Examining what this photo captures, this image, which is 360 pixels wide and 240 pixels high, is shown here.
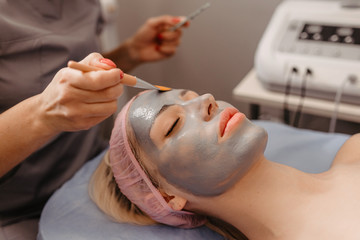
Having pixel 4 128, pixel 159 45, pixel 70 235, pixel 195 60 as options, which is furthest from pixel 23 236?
pixel 195 60

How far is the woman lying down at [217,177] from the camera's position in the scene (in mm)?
776

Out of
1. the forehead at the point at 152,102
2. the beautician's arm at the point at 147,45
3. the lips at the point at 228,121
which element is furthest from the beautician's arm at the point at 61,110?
the beautician's arm at the point at 147,45

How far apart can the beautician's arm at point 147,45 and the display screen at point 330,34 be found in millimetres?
507

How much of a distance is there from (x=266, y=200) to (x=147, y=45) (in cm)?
86

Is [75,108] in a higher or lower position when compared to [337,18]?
higher

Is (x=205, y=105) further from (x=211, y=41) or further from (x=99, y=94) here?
(x=211, y=41)

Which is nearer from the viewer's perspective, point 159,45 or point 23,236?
point 23,236

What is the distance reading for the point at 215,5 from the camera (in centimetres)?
163

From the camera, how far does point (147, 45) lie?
4.64 feet

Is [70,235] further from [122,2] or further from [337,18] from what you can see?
[122,2]

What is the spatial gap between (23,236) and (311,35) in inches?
48.4

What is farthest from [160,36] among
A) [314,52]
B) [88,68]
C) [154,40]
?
[88,68]

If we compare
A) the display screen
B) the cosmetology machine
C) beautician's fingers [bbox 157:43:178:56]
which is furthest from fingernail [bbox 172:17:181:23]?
the display screen

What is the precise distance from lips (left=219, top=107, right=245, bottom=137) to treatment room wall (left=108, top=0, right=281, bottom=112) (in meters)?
0.72
